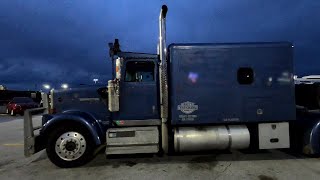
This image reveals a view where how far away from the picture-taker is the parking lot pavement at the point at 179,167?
606cm

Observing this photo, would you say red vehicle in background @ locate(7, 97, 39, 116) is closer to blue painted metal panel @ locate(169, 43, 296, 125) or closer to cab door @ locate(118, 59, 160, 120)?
cab door @ locate(118, 59, 160, 120)

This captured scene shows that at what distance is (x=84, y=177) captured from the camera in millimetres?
6098

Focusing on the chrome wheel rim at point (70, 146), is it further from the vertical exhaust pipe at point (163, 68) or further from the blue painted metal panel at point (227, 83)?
the blue painted metal panel at point (227, 83)

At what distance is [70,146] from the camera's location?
6.71m

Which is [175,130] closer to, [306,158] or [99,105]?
[99,105]

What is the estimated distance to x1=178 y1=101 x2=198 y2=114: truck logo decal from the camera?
684cm

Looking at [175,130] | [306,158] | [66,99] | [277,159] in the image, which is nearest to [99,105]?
[66,99]

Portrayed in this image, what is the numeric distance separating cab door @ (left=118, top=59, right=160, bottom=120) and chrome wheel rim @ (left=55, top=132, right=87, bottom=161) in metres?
1.12

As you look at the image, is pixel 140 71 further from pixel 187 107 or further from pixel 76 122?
pixel 76 122

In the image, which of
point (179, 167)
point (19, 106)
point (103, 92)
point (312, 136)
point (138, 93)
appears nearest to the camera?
point (179, 167)

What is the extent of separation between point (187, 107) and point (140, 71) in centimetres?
147

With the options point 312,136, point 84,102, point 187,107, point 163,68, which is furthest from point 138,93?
point 312,136

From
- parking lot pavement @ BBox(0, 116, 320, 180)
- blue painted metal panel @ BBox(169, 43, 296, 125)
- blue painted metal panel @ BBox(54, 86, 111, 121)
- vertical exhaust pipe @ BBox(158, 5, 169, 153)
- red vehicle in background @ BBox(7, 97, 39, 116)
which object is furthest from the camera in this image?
red vehicle in background @ BBox(7, 97, 39, 116)

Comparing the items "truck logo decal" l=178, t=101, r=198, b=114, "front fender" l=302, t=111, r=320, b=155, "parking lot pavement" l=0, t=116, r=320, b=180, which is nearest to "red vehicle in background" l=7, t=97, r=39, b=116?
"parking lot pavement" l=0, t=116, r=320, b=180
